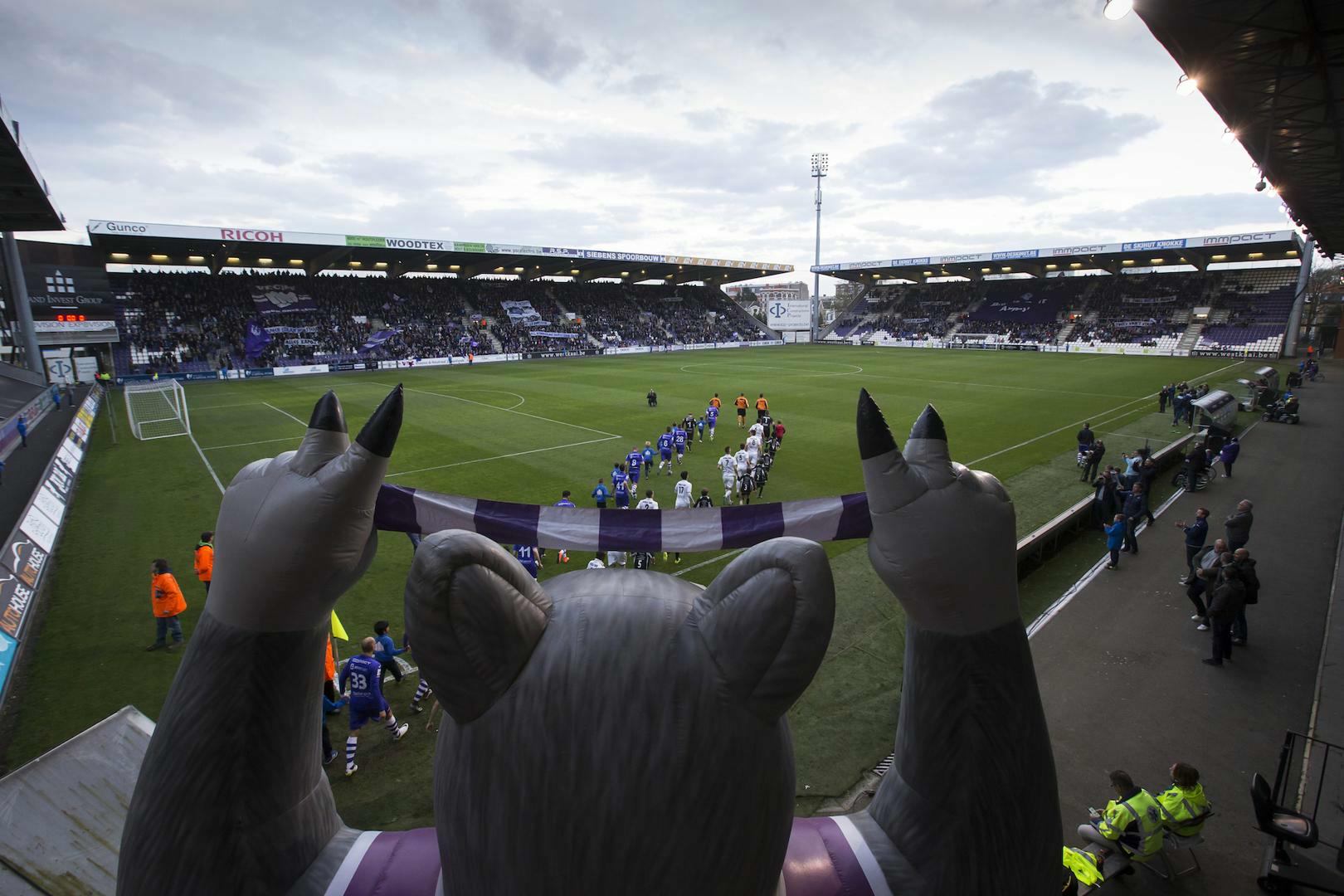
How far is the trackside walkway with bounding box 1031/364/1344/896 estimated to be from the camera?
5035mm

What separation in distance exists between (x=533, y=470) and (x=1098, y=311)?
184 feet

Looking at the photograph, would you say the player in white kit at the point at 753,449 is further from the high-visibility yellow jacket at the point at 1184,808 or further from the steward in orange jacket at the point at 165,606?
the steward in orange jacket at the point at 165,606

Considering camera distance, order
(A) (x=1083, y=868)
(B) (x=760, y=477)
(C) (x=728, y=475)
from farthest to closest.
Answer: (B) (x=760, y=477), (C) (x=728, y=475), (A) (x=1083, y=868)

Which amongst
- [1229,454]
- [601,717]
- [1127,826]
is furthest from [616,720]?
[1229,454]

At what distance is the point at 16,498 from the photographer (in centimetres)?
1187

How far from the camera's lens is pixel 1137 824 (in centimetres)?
440

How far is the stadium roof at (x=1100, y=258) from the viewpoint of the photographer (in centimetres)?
4222

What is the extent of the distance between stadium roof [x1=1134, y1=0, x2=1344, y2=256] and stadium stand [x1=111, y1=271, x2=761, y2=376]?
4200 cm

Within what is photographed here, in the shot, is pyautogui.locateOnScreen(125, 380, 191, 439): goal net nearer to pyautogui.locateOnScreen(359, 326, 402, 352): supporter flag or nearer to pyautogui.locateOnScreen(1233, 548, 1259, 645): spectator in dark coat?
pyautogui.locateOnScreen(359, 326, 402, 352): supporter flag

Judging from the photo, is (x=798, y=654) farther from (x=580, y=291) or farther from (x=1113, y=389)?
(x=580, y=291)

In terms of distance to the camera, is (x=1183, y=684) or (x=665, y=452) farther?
(x=665, y=452)

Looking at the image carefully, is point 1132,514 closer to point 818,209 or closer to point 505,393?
point 505,393

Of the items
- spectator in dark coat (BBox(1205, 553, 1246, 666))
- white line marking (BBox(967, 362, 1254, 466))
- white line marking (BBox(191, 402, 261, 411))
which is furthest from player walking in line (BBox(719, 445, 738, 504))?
white line marking (BBox(191, 402, 261, 411))

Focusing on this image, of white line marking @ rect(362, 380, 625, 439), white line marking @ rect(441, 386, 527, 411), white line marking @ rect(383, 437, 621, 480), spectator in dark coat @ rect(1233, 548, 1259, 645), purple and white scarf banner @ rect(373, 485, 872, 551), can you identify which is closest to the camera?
purple and white scarf banner @ rect(373, 485, 872, 551)
